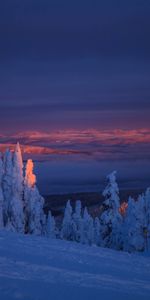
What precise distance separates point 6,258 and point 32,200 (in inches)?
1805

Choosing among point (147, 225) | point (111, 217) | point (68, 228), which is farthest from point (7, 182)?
point (68, 228)

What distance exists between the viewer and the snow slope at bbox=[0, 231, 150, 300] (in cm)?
1248

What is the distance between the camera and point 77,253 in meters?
20.5

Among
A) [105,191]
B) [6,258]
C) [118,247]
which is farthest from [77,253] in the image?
[118,247]

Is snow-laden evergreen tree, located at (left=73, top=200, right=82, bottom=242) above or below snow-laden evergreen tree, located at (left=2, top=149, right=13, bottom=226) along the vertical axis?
below

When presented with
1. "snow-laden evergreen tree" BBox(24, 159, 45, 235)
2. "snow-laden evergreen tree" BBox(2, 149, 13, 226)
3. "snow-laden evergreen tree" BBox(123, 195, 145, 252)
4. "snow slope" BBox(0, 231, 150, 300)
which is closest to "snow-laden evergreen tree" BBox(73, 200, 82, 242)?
"snow-laden evergreen tree" BBox(24, 159, 45, 235)

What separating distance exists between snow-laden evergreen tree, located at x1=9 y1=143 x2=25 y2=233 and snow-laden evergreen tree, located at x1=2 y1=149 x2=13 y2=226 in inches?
16.8

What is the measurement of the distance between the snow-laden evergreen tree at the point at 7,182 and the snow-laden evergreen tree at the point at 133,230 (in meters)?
15.0

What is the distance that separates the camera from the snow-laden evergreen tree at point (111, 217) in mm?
53594

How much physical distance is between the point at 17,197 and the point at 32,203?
94.2 inches

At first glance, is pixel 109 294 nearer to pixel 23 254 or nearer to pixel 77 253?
pixel 23 254

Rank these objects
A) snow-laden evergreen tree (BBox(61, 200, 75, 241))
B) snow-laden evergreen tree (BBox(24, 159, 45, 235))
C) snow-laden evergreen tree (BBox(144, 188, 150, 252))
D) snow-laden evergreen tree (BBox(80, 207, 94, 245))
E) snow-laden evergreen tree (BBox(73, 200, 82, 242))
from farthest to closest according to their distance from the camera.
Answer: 1. snow-laden evergreen tree (BBox(80, 207, 94, 245))
2. snow-laden evergreen tree (BBox(73, 200, 82, 242))
3. snow-laden evergreen tree (BBox(61, 200, 75, 241))
4. snow-laden evergreen tree (BBox(24, 159, 45, 235))
5. snow-laden evergreen tree (BBox(144, 188, 150, 252))

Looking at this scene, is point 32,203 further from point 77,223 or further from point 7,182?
point 77,223

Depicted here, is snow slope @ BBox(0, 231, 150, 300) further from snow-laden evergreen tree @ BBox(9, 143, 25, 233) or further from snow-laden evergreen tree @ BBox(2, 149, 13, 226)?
snow-laden evergreen tree @ BBox(2, 149, 13, 226)
